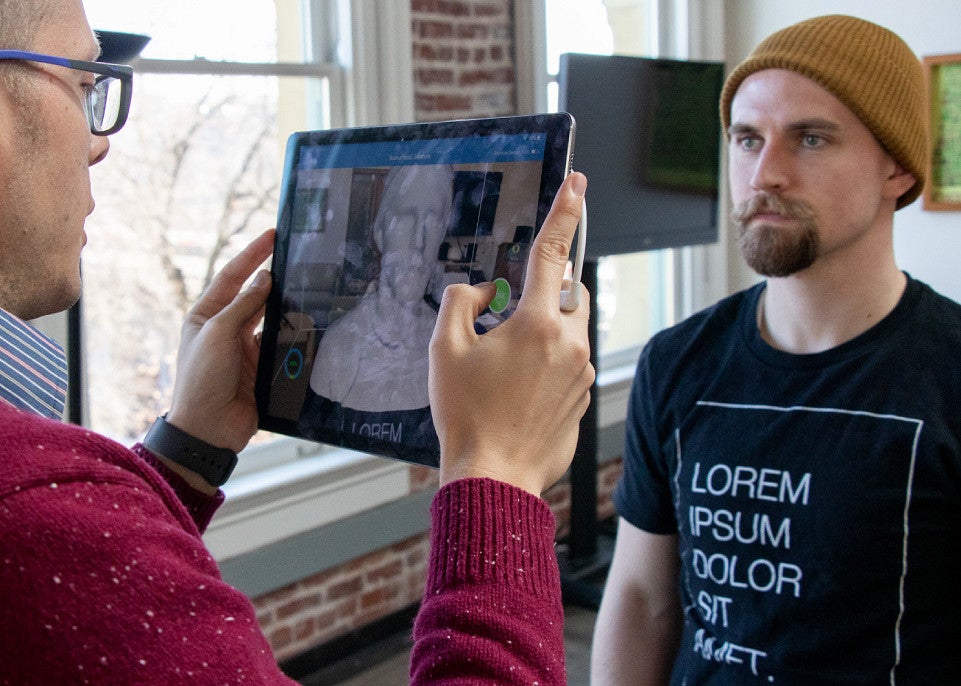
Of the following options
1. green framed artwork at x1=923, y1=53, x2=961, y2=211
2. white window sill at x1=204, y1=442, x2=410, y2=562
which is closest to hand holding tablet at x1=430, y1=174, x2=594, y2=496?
white window sill at x1=204, y1=442, x2=410, y2=562

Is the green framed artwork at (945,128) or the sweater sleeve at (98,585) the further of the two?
the green framed artwork at (945,128)

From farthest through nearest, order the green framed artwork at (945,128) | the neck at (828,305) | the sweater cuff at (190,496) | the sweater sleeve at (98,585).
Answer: the green framed artwork at (945,128), the neck at (828,305), the sweater cuff at (190,496), the sweater sleeve at (98,585)

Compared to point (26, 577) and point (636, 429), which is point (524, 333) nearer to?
point (26, 577)

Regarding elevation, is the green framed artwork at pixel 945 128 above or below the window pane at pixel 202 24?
below

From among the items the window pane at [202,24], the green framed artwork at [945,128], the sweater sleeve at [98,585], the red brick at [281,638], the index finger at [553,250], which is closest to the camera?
the sweater sleeve at [98,585]

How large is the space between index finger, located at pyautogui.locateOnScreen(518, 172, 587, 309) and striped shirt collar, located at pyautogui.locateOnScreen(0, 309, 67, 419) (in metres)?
0.38

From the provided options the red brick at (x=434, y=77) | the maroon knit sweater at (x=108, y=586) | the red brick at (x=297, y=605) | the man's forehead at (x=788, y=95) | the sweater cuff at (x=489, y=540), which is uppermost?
the red brick at (x=434, y=77)

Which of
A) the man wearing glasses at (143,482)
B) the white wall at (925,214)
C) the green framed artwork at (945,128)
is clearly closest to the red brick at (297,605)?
the man wearing glasses at (143,482)

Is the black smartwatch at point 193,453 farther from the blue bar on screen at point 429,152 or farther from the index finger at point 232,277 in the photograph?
the blue bar on screen at point 429,152

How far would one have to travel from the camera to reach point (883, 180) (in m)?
1.72

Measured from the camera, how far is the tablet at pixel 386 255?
928mm

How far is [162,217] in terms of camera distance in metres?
2.66

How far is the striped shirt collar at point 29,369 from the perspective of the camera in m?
0.71

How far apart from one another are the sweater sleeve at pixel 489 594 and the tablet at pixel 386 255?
182 mm
